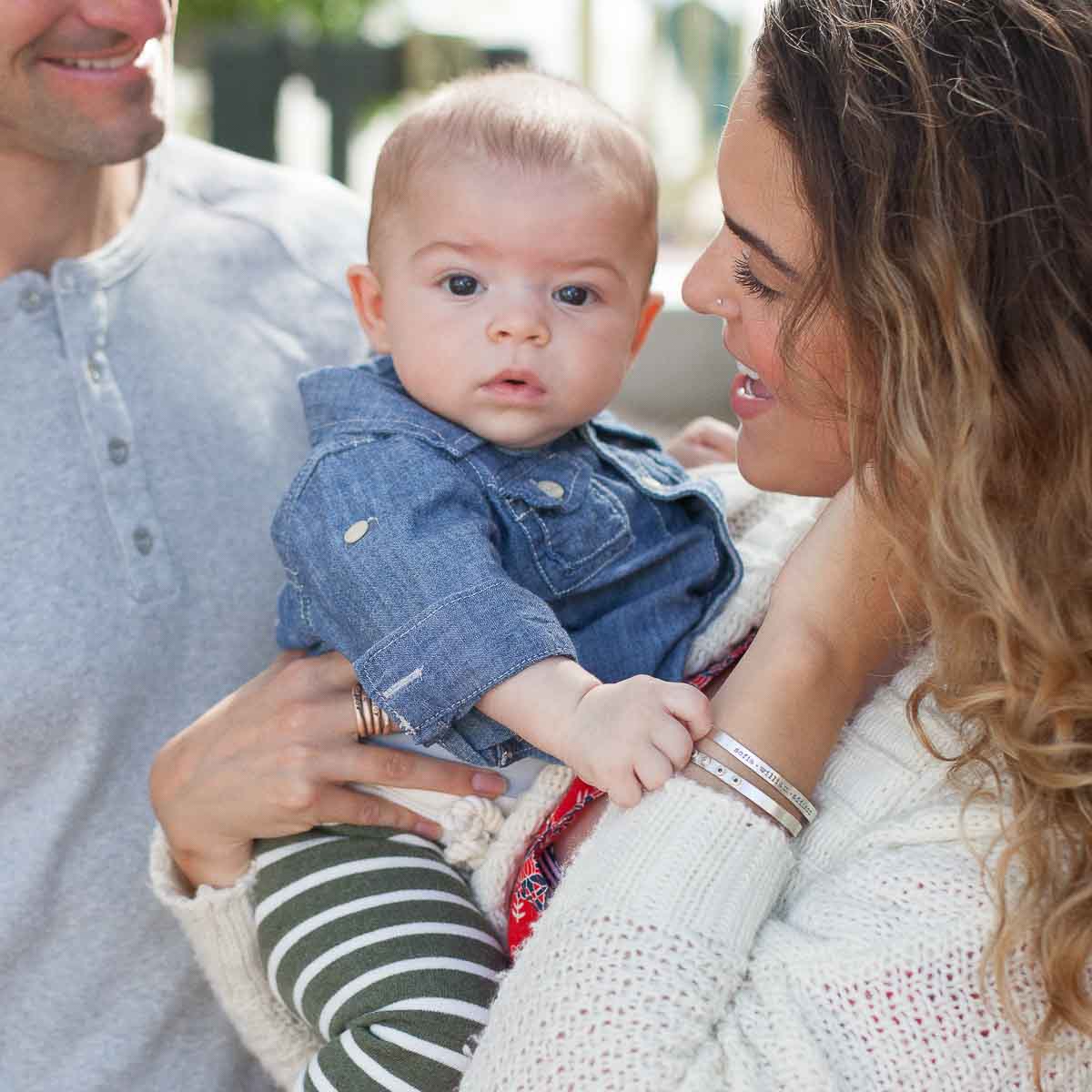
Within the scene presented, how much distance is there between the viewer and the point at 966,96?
4.01 ft

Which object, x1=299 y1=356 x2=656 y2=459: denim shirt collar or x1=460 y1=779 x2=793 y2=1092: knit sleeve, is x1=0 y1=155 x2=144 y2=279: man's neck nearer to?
x1=299 y1=356 x2=656 y2=459: denim shirt collar

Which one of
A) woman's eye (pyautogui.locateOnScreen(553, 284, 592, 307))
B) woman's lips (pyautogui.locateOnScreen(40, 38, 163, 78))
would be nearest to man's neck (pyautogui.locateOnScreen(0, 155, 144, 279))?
woman's lips (pyautogui.locateOnScreen(40, 38, 163, 78))

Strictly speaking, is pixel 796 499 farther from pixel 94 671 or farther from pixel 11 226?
pixel 11 226

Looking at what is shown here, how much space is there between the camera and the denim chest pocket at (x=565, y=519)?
161cm

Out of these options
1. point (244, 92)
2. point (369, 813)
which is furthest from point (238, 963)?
point (244, 92)

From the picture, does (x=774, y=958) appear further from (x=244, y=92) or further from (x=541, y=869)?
(x=244, y=92)

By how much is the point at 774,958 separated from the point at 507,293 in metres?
0.77

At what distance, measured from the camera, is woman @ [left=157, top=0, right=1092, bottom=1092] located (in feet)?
3.99

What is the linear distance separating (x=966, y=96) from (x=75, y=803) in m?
1.30

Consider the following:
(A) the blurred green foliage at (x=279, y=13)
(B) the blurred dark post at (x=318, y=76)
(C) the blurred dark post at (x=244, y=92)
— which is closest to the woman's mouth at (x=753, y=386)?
(B) the blurred dark post at (x=318, y=76)

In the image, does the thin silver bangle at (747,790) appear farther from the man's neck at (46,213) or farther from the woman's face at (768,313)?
the man's neck at (46,213)

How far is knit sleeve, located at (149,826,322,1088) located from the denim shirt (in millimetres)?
313

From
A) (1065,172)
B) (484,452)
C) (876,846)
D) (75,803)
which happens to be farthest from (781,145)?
(75,803)

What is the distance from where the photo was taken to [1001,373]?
1249 mm
